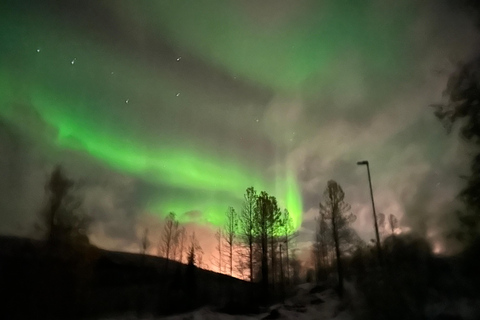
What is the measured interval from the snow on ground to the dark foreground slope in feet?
0.34

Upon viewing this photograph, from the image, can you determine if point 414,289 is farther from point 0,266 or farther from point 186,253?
point 0,266

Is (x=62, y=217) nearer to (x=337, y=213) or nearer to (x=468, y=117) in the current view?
(x=337, y=213)

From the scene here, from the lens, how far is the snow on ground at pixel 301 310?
3.44m

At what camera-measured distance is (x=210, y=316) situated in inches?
140

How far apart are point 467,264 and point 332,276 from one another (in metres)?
1.28

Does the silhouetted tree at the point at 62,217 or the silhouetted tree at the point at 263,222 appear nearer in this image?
the silhouetted tree at the point at 62,217

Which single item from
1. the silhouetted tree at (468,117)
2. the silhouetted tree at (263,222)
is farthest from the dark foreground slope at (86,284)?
the silhouetted tree at (468,117)

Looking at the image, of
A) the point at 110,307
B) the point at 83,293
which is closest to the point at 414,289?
the point at 110,307

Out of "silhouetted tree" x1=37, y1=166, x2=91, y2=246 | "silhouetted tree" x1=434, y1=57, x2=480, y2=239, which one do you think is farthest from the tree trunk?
"silhouetted tree" x1=37, y1=166, x2=91, y2=246

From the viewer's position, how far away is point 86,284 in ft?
10.7

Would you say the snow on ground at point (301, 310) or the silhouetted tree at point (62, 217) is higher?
the silhouetted tree at point (62, 217)

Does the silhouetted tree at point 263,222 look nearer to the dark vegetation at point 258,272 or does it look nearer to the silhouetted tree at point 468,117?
the dark vegetation at point 258,272

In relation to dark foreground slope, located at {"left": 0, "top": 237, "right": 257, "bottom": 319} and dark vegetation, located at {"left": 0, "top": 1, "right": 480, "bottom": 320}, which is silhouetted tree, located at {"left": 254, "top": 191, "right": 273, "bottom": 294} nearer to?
dark vegetation, located at {"left": 0, "top": 1, "right": 480, "bottom": 320}

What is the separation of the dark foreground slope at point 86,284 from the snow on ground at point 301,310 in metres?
0.10
